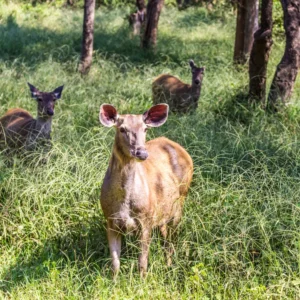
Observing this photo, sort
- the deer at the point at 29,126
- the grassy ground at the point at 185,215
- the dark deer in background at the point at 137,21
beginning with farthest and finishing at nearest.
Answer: the dark deer in background at the point at 137,21 < the deer at the point at 29,126 < the grassy ground at the point at 185,215

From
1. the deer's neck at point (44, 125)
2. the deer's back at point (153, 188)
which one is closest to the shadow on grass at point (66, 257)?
the deer's back at point (153, 188)

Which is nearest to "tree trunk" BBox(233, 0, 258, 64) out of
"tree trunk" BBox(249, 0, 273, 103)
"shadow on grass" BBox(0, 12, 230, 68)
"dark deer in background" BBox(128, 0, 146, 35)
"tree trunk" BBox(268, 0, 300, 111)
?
"shadow on grass" BBox(0, 12, 230, 68)

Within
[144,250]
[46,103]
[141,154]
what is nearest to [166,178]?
[144,250]

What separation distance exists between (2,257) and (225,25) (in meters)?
15.2

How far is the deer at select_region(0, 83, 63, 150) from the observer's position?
25.5 feet

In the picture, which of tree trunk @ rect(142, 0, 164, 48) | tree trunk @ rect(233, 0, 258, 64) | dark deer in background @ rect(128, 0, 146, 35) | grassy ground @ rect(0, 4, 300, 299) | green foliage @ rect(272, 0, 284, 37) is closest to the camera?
grassy ground @ rect(0, 4, 300, 299)

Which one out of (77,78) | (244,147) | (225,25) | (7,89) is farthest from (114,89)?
(225,25)

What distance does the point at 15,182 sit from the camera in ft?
20.2

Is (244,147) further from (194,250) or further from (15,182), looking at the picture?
(15,182)

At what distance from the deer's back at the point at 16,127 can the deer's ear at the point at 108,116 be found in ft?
9.54

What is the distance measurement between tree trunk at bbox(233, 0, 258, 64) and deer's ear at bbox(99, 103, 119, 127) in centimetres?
875

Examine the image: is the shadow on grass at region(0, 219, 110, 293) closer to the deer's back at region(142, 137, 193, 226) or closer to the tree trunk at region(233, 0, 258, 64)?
the deer's back at region(142, 137, 193, 226)

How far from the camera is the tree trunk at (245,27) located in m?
13.6

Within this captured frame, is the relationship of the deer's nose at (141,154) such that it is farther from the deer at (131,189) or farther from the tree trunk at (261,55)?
the tree trunk at (261,55)
